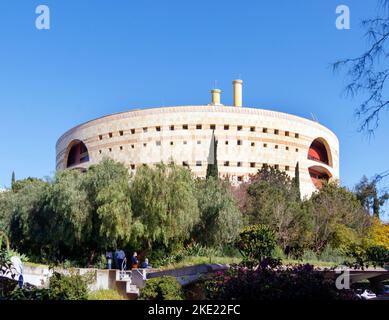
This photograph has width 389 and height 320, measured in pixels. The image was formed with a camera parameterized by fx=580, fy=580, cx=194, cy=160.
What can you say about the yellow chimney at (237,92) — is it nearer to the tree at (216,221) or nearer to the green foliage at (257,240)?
the tree at (216,221)

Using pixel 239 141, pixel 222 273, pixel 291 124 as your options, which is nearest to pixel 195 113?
pixel 239 141

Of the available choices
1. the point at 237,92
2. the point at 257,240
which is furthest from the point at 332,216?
the point at 237,92

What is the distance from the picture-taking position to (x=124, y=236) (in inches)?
980

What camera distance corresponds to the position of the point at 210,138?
5550cm

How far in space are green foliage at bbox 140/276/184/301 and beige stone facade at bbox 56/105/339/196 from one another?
38.1 m

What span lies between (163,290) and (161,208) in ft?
32.3

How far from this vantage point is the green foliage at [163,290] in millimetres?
15398

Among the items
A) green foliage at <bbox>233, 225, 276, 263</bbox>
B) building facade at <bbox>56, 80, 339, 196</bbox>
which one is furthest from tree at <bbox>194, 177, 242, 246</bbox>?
building facade at <bbox>56, 80, 339, 196</bbox>

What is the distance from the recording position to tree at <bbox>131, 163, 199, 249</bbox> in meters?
25.0

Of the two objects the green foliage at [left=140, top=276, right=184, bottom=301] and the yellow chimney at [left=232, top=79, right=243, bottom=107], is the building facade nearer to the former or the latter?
the yellow chimney at [left=232, top=79, right=243, bottom=107]

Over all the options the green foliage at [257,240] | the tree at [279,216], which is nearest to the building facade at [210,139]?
the tree at [279,216]

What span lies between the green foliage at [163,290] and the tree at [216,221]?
36.9 ft

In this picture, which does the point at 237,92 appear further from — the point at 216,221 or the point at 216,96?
the point at 216,221
